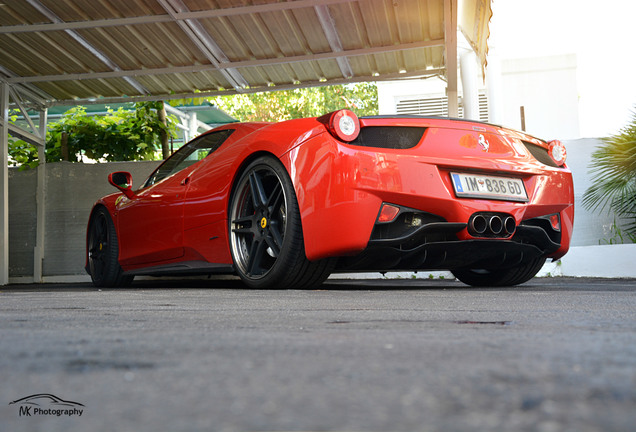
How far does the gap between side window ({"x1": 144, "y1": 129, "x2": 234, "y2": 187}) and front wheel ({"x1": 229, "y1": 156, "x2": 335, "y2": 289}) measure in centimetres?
82

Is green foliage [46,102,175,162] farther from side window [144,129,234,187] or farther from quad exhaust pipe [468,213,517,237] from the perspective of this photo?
quad exhaust pipe [468,213,517,237]

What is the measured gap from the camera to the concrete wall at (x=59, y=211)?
979cm

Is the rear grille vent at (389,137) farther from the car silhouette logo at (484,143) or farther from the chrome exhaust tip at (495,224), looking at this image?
the chrome exhaust tip at (495,224)

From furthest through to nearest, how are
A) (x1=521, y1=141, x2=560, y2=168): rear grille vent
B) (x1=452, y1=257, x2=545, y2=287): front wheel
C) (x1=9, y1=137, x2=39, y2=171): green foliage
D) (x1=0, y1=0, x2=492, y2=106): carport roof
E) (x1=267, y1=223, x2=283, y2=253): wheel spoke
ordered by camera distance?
1. (x1=9, y1=137, x2=39, y2=171): green foliage
2. (x1=0, y1=0, x2=492, y2=106): carport roof
3. (x1=452, y1=257, x2=545, y2=287): front wheel
4. (x1=521, y1=141, x2=560, y2=168): rear grille vent
5. (x1=267, y1=223, x2=283, y2=253): wheel spoke

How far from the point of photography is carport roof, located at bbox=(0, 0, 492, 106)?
23.0 ft

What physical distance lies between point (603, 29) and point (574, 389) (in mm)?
29082

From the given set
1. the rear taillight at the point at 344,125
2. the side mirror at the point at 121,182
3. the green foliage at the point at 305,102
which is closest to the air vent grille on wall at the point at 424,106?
the green foliage at the point at 305,102

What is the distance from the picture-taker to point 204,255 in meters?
4.71

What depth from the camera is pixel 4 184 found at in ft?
30.5

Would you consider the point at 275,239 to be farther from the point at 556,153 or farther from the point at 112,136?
the point at 112,136

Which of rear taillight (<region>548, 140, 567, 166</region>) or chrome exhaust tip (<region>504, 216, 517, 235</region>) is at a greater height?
rear taillight (<region>548, 140, 567, 166</region>)

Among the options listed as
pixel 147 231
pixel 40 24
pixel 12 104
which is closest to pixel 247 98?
pixel 12 104

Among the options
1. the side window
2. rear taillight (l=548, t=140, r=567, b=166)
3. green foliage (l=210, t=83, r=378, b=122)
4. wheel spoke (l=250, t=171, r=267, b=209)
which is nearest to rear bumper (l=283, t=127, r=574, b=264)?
wheel spoke (l=250, t=171, r=267, b=209)

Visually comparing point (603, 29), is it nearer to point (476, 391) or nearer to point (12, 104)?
point (12, 104)
